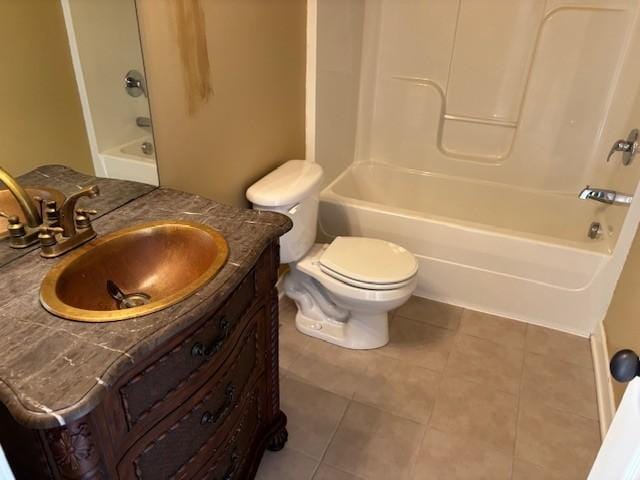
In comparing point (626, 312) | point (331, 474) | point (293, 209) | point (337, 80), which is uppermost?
point (337, 80)

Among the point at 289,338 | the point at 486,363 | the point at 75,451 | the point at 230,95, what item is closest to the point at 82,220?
the point at 75,451

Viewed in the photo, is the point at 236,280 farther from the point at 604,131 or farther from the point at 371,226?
the point at 604,131

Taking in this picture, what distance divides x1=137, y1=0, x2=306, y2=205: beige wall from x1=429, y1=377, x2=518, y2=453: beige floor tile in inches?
45.5

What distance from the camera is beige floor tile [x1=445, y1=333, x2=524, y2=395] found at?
2025mm

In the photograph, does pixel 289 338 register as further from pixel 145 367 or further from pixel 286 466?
pixel 145 367

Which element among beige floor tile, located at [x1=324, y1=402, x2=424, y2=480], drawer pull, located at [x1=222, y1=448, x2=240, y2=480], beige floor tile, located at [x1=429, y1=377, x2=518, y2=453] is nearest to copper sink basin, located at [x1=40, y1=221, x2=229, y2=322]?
drawer pull, located at [x1=222, y1=448, x2=240, y2=480]

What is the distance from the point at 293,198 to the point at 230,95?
1.47 ft

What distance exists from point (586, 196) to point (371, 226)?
998 mm

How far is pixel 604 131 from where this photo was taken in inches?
101

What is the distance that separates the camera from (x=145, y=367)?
90cm

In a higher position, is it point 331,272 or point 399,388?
point 331,272

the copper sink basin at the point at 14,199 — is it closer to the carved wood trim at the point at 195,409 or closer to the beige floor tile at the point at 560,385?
the carved wood trim at the point at 195,409

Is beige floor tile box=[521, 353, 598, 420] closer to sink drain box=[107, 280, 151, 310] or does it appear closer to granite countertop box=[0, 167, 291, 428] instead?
granite countertop box=[0, 167, 291, 428]

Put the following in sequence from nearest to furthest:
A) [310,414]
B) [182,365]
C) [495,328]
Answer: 1. [182,365]
2. [310,414]
3. [495,328]
